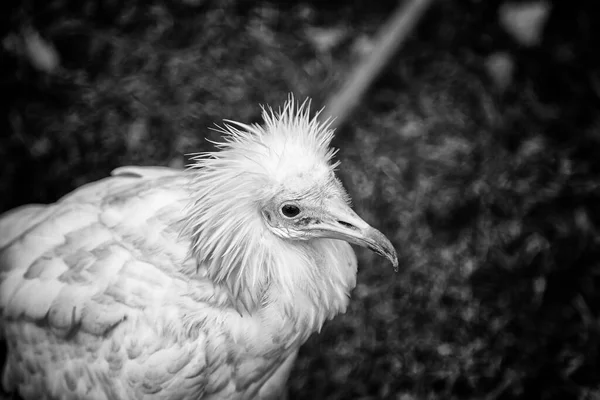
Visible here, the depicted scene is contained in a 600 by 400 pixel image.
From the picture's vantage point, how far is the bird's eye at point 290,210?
6.58 ft

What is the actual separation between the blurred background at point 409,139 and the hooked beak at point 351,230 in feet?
4.66

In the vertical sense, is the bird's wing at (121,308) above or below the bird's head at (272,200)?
below

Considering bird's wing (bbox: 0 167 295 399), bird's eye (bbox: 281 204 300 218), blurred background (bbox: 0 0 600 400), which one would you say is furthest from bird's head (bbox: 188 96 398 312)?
blurred background (bbox: 0 0 600 400)

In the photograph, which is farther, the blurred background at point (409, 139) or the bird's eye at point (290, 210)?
the blurred background at point (409, 139)

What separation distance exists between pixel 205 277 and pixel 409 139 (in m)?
2.27

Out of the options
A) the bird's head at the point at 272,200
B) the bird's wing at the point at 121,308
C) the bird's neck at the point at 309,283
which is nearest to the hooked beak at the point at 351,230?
the bird's head at the point at 272,200

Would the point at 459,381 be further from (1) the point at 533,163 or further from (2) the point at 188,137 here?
(2) the point at 188,137

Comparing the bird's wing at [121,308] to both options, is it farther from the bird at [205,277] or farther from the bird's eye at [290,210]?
the bird's eye at [290,210]

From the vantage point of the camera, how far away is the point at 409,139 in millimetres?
4020

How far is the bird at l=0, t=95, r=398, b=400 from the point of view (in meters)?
2.04

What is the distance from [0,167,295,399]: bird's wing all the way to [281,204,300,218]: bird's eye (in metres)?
0.40

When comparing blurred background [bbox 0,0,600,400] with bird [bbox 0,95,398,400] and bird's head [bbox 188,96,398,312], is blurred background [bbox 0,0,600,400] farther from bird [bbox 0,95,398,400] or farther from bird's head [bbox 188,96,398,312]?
bird's head [bbox 188,96,398,312]

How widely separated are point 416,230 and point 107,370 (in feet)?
6.83

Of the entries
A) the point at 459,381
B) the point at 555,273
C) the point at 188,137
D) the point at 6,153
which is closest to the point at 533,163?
the point at 555,273
